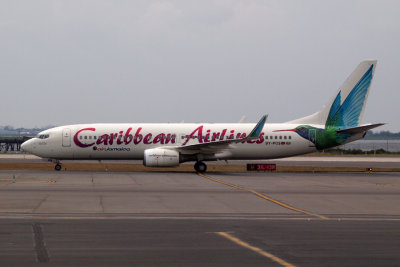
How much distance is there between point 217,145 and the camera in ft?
145

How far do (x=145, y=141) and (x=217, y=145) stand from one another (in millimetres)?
5449

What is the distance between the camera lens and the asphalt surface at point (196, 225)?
12769mm

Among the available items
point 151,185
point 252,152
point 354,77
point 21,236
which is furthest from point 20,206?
point 354,77

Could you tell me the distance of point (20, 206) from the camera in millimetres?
21734

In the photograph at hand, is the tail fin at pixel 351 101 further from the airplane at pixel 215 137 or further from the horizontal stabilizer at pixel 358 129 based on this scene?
the horizontal stabilizer at pixel 358 129

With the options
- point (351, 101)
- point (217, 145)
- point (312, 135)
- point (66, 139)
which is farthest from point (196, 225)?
point (351, 101)

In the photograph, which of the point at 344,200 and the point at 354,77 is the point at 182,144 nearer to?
the point at 354,77

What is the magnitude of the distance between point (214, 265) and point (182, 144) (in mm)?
33517

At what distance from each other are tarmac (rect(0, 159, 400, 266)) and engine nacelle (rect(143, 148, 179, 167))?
420 inches

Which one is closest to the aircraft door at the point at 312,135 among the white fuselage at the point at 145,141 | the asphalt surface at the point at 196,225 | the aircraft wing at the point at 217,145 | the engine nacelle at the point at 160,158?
the white fuselage at the point at 145,141

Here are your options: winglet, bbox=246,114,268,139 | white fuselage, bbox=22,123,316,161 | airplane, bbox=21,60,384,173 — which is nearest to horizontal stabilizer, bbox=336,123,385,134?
airplane, bbox=21,60,384,173

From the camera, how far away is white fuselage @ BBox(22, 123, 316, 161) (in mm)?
44938

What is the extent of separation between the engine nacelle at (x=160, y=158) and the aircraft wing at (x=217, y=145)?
1.22m

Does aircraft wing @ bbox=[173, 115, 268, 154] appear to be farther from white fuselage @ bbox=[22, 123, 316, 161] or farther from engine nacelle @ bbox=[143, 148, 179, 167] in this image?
engine nacelle @ bbox=[143, 148, 179, 167]
